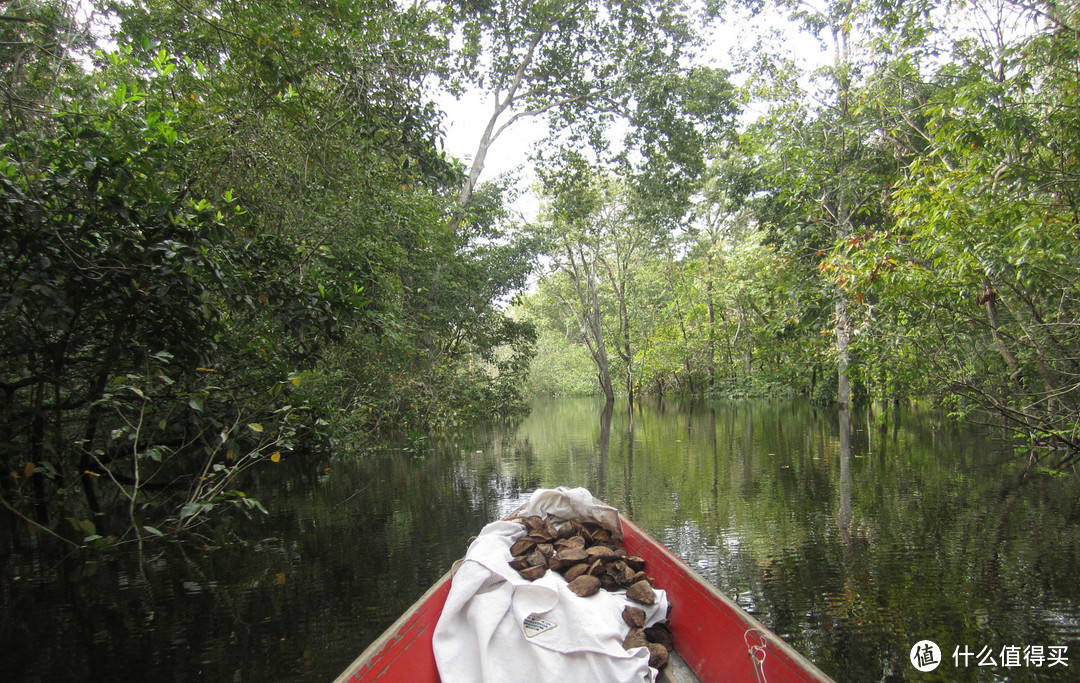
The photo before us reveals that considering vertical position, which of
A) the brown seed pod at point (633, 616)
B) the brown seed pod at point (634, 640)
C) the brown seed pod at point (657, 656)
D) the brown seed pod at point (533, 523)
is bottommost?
the brown seed pod at point (657, 656)

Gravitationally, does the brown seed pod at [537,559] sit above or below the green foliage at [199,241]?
Answer: below

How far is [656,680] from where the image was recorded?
2.70m

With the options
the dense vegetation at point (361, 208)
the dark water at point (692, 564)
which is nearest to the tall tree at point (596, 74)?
the dense vegetation at point (361, 208)

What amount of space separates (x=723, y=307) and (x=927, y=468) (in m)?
15.5

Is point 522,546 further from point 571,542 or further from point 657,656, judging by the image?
point 657,656

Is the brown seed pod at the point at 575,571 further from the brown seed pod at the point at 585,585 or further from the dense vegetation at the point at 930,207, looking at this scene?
the dense vegetation at the point at 930,207

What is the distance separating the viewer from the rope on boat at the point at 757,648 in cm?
224

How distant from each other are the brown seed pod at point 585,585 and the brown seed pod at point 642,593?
0.17 m

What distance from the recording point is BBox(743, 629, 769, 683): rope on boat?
224 centimetres

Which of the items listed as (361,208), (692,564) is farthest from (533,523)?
(361,208)

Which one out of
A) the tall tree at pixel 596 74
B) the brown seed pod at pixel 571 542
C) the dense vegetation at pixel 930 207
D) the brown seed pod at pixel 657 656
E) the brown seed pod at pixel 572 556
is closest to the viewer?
the brown seed pod at pixel 657 656

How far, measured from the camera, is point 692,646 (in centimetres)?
284

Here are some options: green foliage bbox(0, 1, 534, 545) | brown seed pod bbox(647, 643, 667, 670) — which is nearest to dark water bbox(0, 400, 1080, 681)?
green foliage bbox(0, 1, 534, 545)

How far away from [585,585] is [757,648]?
1142 millimetres
